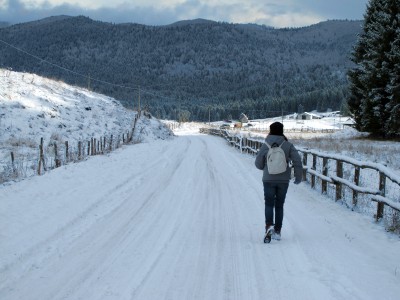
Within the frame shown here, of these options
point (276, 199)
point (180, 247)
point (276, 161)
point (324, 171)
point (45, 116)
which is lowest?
point (180, 247)

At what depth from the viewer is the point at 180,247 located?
269 inches

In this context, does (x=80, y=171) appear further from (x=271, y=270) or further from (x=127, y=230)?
(x=271, y=270)

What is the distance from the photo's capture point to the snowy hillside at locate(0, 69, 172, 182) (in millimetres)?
24275

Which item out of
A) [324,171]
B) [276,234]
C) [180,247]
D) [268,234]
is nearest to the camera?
[180,247]

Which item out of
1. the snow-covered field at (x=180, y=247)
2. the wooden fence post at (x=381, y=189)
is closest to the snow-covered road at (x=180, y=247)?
the snow-covered field at (x=180, y=247)

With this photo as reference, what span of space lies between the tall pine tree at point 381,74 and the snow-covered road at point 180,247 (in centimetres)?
1968

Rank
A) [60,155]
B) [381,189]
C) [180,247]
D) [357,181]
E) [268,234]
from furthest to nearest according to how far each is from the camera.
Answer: [60,155]
[357,181]
[381,189]
[268,234]
[180,247]

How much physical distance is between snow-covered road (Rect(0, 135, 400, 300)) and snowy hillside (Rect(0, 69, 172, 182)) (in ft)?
33.9

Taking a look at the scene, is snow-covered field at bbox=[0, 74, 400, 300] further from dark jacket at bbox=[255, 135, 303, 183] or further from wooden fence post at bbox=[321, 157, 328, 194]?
dark jacket at bbox=[255, 135, 303, 183]

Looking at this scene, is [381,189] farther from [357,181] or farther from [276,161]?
[276,161]

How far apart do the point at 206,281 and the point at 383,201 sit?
462 cm

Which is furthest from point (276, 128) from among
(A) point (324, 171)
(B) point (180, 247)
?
(A) point (324, 171)

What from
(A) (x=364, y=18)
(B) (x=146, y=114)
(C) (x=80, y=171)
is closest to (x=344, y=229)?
(C) (x=80, y=171)

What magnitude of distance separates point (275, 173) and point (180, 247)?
Answer: 1993 millimetres
